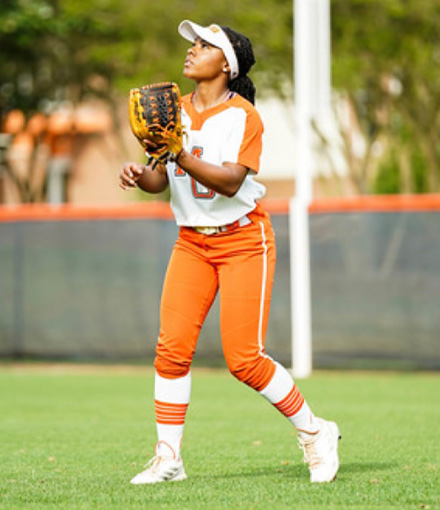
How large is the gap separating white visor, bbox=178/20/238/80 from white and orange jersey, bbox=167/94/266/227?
183mm

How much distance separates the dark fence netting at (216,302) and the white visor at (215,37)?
304 inches

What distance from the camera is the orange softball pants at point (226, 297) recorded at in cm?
600

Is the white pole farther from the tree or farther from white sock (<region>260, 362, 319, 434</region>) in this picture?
the tree

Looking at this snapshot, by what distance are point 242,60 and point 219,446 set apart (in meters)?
2.70

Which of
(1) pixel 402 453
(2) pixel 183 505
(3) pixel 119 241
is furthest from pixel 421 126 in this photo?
(2) pixel 183 505

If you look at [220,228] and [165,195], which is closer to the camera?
[220,228]

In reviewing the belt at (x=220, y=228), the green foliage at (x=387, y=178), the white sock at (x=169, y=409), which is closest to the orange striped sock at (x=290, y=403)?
the white sock at (x=169, y=409)

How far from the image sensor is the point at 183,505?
535 centimetres

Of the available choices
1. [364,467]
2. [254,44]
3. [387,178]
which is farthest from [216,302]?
[387,178]

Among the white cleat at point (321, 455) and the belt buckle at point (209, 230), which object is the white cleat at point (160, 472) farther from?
the belt buckle at point (209, 230)

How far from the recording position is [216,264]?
612 cm

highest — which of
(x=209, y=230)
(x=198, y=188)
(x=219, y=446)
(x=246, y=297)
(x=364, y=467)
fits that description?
(x=198, y=188)

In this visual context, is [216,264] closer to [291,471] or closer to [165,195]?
[291,471]

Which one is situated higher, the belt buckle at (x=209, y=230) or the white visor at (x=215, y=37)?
the white visor at (x=215, y=37)
